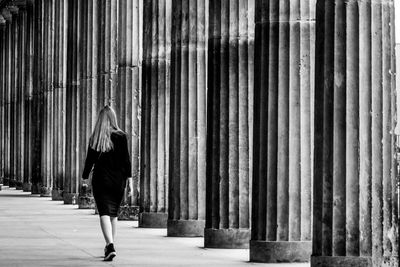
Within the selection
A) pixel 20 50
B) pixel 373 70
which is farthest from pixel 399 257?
pixel 20 50

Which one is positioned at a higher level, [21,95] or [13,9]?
[13,9]

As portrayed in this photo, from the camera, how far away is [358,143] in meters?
15.1

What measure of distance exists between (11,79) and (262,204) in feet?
180

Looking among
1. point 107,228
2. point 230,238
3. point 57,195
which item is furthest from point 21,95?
point 107,228

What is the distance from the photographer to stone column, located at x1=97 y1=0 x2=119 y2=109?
1332 inches

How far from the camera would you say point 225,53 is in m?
21.5

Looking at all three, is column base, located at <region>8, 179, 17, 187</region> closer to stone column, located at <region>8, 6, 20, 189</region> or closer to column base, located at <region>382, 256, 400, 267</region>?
stone column, located at <region>8, 6, 20, 189</region>

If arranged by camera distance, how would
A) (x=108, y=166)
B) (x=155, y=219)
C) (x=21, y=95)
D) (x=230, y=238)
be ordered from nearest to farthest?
1. (x=108, y=166)
2. (x=230, y=238)
3. (x=155, y=219)
4. (x=21, y=95)

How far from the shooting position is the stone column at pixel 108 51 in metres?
33.8

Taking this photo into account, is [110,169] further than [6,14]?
No

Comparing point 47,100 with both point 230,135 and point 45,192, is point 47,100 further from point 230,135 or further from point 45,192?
point 230,135

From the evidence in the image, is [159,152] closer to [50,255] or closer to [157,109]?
[157,109]

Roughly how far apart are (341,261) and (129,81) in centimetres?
1714

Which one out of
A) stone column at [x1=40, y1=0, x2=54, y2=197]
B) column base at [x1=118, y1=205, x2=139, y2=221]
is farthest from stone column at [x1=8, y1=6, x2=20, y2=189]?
column base at [x1=118, y1=205, x2=139, y2=221]
